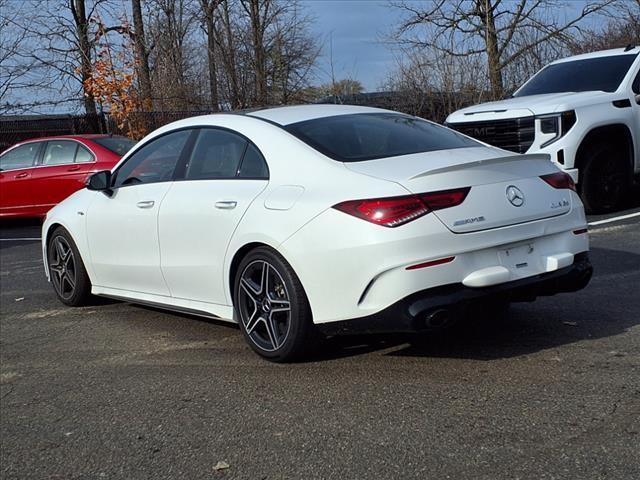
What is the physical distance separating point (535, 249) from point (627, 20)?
19.0 meters

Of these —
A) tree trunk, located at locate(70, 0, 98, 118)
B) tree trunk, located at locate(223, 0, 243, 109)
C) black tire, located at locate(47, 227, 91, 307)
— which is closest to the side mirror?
black tire, located at locate(47, 227, 91, 307)

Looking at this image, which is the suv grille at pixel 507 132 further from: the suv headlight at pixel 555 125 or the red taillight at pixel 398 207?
the red taillight at pixel 398 207

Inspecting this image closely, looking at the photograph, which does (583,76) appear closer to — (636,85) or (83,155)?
(636,85)

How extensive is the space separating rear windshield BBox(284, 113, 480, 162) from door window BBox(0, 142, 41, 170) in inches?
370

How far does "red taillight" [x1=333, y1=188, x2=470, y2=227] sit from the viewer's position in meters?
4.00

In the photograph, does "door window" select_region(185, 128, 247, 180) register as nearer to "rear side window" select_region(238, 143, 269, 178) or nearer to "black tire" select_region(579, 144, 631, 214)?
"rear side window" select_region(238, 143, 269, 178)

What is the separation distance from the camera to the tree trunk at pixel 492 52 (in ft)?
61.2

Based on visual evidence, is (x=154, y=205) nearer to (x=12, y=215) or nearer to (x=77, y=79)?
(x=12, y=215)

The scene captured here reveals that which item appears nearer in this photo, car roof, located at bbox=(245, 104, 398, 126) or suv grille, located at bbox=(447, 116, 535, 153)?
car roof, located at bbox=(245, 104, 398, 126)

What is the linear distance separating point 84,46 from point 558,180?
75.9 feet

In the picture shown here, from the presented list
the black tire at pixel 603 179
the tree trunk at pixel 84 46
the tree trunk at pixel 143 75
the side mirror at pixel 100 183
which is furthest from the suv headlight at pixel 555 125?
the tree trunk at pixel 84 46

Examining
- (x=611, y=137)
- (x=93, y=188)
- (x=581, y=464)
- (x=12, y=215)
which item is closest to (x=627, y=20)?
(x=611, y=137)

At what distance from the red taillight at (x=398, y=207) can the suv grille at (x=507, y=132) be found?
5763mm

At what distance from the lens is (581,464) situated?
3092 millimetres
